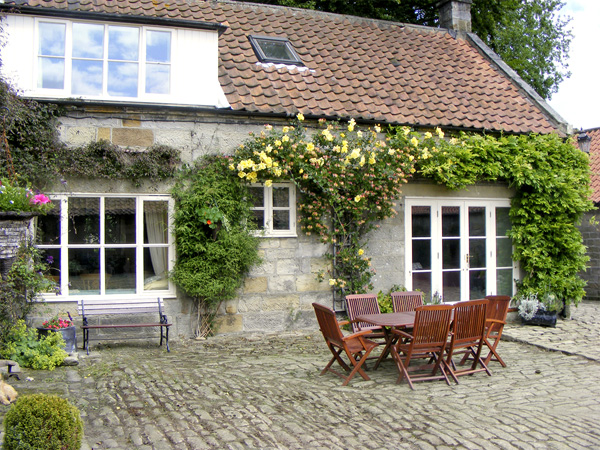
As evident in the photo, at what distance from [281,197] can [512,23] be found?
14.4m

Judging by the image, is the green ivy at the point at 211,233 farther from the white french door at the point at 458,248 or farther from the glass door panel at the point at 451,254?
the glass door panel at the point at 451,254

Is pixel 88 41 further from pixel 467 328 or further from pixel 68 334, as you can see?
pixel 467 328

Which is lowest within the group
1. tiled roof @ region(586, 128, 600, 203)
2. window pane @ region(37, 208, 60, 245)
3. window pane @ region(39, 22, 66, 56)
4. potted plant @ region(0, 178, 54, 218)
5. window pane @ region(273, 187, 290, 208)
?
window pane @ region(37, 208, 60, 245)

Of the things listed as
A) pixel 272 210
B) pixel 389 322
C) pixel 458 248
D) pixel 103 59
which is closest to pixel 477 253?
pixel 458 248

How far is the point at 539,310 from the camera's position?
1026cm

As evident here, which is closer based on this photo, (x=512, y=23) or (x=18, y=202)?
(x=18, y=202)

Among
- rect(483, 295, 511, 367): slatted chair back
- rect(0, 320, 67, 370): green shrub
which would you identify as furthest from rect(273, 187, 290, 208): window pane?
rect(0, 320, 67, 370): green shrub

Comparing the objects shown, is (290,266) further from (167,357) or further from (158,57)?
(158,57)

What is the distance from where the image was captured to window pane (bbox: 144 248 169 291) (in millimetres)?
8883

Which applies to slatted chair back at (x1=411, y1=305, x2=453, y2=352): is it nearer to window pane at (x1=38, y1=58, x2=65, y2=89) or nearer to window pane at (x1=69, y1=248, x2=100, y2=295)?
window pane at (x1=69, y1=248, x2=100, y2=295)

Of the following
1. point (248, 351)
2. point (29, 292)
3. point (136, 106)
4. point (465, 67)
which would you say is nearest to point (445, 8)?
point (465, 67)

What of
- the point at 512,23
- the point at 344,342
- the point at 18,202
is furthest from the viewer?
the point at 512,23

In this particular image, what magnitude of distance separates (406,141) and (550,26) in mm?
16455

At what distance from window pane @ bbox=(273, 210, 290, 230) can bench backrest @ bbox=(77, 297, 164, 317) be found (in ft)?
7.13
